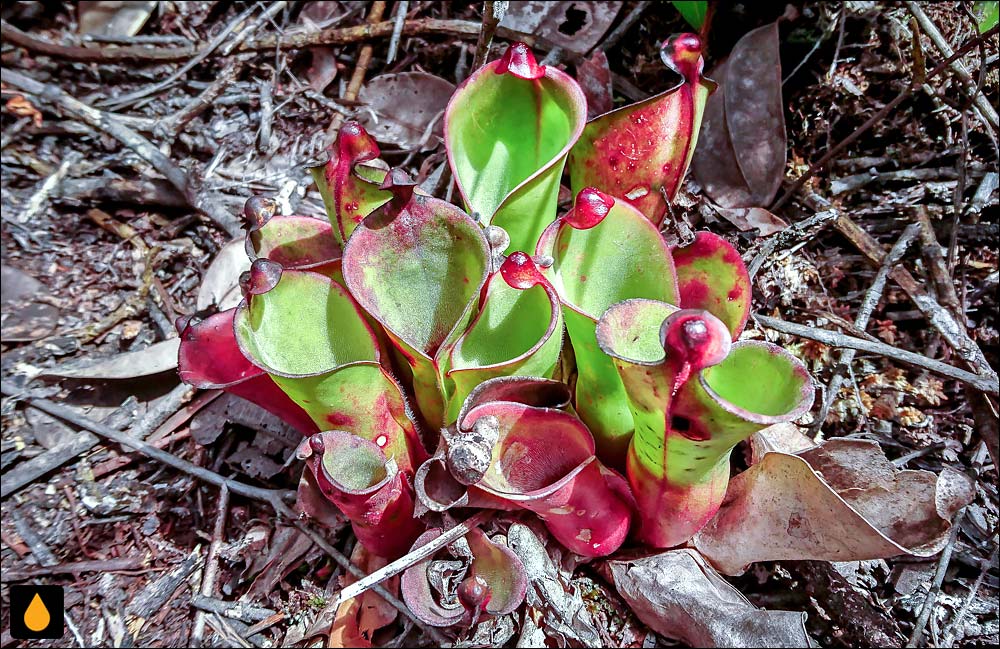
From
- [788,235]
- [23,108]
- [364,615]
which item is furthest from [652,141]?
[23,108]

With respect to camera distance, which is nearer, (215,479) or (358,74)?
(215,479)

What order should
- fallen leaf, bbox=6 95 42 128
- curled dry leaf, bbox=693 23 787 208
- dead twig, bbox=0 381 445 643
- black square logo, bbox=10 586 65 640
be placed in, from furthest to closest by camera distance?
fallen leaf, bbox=6 95 42 128
curled dry leaf, bbox=693 23 787 208
black square logo, bbox=10 586 65 640
dead twig, bbox=0 381 445 643

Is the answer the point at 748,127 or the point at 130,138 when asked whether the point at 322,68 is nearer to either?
the point at 130,138

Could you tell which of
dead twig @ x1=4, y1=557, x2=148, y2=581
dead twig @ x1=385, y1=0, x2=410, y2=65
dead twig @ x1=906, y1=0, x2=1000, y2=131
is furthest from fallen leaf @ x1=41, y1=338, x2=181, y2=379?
dead twig @ x1=906, y1=0, x2=1000, y2=131

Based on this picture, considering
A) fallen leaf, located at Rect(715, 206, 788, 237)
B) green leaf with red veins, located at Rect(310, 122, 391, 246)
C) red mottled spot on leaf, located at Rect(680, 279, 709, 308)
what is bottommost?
fallen leaf, located at Rect(715, 206, 788, 237)

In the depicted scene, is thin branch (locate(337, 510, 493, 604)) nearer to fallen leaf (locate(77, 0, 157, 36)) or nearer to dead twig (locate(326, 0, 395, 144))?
dead twig (locate(326, 0, 395, 144))

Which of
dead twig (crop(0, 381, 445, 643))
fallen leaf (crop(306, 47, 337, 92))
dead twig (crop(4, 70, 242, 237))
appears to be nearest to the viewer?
dead twig (crop(0, 381, 445, 643))
